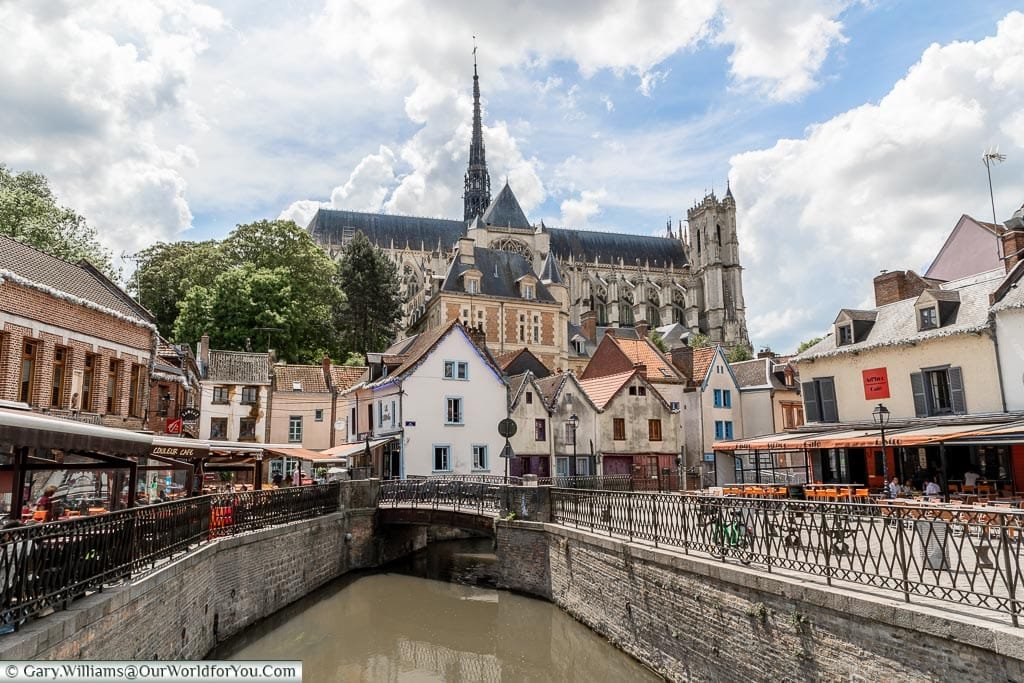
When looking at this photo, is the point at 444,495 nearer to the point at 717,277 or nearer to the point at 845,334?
the point at 845,334

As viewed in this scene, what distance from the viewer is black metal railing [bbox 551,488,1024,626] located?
769 cm

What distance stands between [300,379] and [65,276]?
2171 cm

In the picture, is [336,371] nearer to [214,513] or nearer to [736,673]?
[214,513]

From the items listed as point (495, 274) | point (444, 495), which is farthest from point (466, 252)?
point (444, 495)

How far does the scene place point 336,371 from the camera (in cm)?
4456

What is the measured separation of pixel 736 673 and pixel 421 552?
2046cm

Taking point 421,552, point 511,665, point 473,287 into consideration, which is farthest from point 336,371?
point 511,665

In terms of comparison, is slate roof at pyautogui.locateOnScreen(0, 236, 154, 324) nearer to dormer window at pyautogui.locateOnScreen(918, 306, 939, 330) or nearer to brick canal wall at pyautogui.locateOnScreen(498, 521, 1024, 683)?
brick canal wall at pyautogui.locateOnScreen(498, 521, 1024, 683)

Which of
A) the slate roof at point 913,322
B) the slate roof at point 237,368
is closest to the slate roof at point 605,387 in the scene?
the slate roof at point 913,322

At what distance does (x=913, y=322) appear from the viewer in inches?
986

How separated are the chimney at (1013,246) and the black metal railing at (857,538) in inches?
618

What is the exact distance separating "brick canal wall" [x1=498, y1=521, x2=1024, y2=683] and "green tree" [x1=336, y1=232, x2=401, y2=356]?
4697 cm

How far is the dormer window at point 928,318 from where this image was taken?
24.1 metres

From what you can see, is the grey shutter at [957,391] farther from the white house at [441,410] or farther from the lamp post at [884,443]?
the white house at [441,410]
